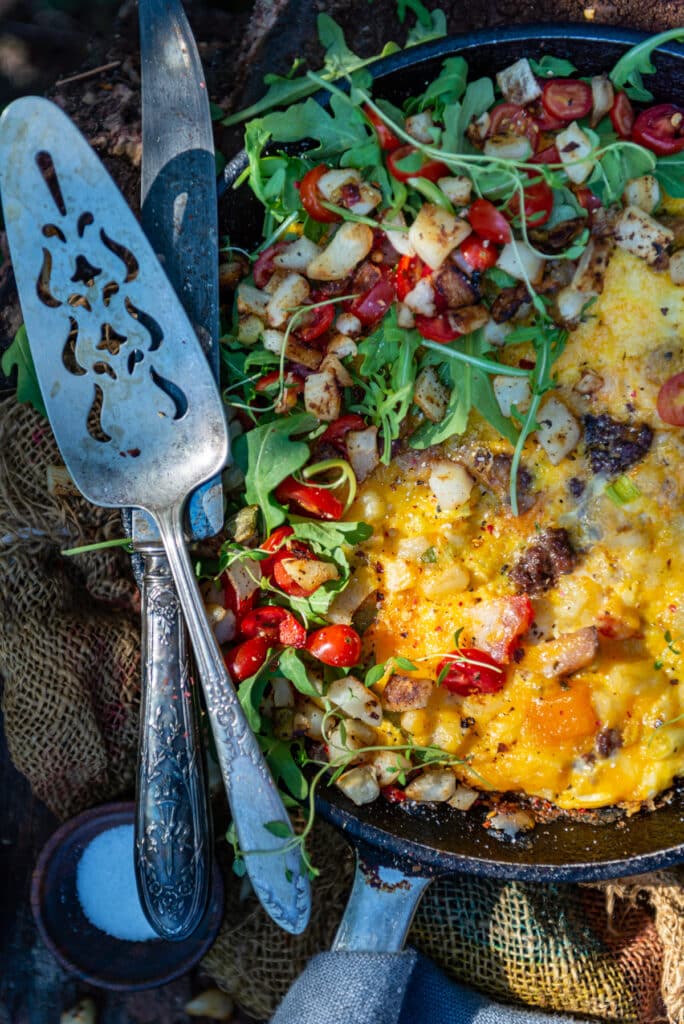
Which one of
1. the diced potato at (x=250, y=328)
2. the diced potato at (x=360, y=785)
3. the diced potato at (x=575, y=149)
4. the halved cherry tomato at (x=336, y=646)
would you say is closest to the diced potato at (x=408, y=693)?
the halved cherry tomato at (x=336, y=646)

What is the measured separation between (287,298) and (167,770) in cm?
166

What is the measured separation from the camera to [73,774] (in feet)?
13.3

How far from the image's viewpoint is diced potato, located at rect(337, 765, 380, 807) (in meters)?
3.45

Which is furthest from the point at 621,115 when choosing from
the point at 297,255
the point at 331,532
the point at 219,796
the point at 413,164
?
the point at 219,796

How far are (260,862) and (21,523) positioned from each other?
1.65 metres

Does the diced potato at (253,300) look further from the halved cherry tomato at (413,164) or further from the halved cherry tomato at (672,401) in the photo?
the halved cherry tomato at (672,401)

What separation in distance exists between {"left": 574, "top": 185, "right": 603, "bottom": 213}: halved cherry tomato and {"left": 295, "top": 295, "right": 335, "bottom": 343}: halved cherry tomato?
2.97 feet

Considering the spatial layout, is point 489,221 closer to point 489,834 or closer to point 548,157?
point 548,157

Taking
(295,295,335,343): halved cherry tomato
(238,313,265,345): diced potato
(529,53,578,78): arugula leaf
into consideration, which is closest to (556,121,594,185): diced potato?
(529,53,578,78): arugula leaf

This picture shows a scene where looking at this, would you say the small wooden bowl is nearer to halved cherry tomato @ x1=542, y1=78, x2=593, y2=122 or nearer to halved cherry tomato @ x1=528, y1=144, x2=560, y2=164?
halved cherry tomato @ x1=528, y1=144, x2=560, y2=164

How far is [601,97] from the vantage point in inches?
124

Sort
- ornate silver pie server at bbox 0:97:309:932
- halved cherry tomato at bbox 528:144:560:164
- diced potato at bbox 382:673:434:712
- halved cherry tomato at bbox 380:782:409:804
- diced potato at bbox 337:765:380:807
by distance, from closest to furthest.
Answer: ornate silver pie server at bbox 0:97:309:932, halved cherry tomato at bbox 528:144:560:164, diced potato at bbox 382:673:434:712, diced potato at bbox 337:765:380:807, halved cherry tomato at bbox 380:782:409:804

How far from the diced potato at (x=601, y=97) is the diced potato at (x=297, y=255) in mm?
1031

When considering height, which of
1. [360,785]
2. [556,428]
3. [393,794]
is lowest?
[393,794]
